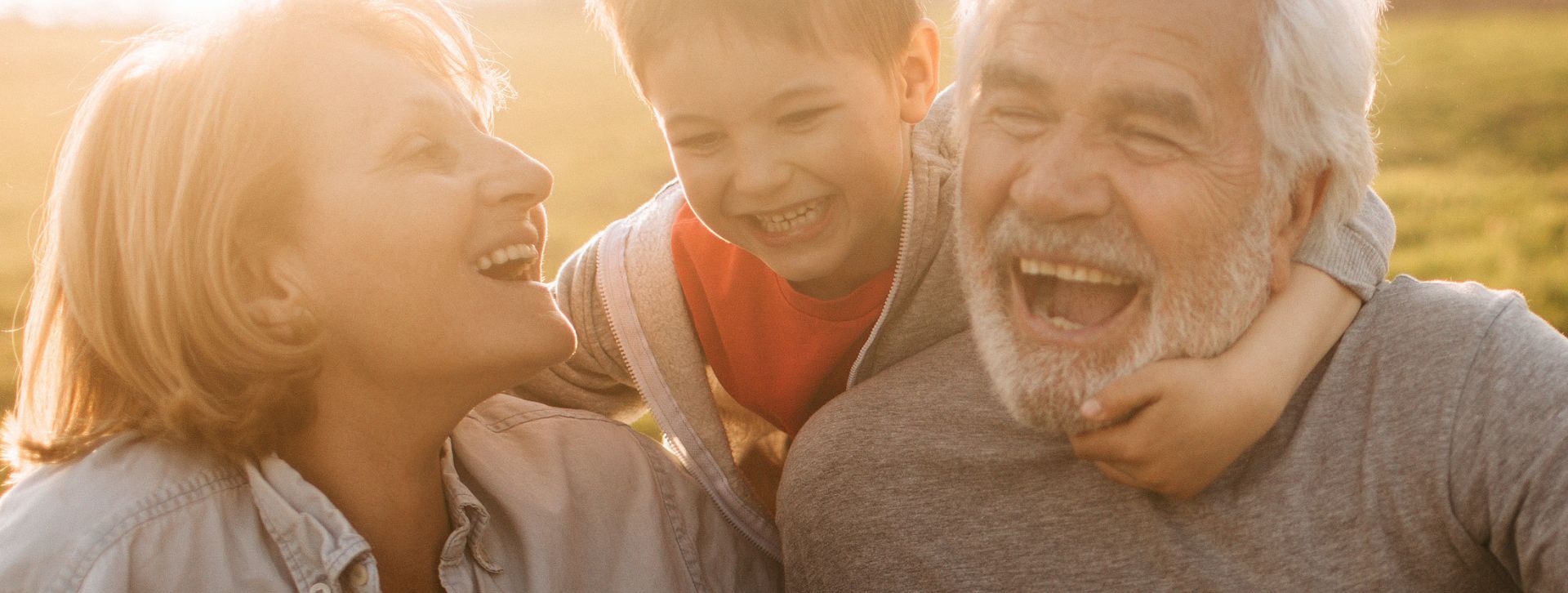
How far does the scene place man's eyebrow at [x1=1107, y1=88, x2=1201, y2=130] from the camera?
226 cm

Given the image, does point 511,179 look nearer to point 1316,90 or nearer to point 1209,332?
point 1209,332

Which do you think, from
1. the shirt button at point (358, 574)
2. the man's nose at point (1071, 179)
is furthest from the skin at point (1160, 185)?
the shirt button at point (358, 574)

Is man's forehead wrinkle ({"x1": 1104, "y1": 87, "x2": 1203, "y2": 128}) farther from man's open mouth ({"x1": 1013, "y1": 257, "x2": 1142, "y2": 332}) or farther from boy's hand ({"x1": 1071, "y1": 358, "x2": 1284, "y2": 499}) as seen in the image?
boy's hand ({"x1": 1071, "y1": 358, "x2": 1284, "y2": 499})

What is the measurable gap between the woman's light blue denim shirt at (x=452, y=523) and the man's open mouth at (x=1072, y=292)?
3.15 feet

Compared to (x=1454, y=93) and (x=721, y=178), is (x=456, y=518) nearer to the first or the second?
(x=721, y=178)

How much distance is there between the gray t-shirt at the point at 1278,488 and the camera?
83.8 inches

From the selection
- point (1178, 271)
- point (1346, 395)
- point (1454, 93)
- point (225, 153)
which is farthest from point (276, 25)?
point (1454, 93)

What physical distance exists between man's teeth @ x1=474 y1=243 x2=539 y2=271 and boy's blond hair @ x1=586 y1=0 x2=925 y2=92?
0.60 metres

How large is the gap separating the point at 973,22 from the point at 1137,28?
15.5 inches

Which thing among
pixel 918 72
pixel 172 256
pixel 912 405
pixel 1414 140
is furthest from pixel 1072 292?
pixel 1414 140

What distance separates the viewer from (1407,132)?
1003 cm

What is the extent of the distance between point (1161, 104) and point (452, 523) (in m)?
1.66

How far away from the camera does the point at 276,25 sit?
8.32 ft

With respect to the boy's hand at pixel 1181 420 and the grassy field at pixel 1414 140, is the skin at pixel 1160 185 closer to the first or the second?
the boy's hand at pixel 1181 420
